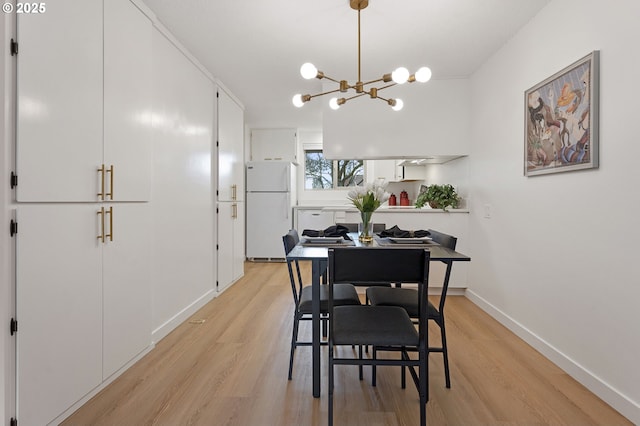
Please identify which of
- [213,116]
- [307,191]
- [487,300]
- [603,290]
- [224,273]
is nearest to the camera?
[603,290]

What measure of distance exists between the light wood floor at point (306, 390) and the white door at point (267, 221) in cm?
328

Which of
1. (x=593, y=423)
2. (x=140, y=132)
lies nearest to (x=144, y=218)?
(x=140, y=132)

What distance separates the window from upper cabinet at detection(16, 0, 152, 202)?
4568 mm

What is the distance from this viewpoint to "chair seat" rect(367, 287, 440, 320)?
6.66ft

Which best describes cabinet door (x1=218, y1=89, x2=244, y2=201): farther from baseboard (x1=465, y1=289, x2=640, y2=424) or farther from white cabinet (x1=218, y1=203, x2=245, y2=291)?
baseboard (x1=465, y1=289, x2=640, y2=424)

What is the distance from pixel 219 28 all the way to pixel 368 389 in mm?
2903

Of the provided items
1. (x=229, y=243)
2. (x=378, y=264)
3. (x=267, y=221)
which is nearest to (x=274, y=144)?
(x=267, y=221)

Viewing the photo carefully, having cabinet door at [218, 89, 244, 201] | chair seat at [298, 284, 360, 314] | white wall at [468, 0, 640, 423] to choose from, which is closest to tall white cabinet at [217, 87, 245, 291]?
cabinet door at [218, 89, 244, 201]

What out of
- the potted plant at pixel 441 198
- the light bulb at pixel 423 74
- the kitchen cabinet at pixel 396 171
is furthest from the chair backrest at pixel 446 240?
the kitchen cabinet at pixel 396 171

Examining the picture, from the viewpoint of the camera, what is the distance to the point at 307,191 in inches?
274

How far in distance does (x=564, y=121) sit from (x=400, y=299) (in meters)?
1.59

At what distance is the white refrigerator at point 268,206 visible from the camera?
611cm

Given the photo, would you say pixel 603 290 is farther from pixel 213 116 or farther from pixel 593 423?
pixel 213 116

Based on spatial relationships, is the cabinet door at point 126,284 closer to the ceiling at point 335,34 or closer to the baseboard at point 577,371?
the ceiling at point 335,34
